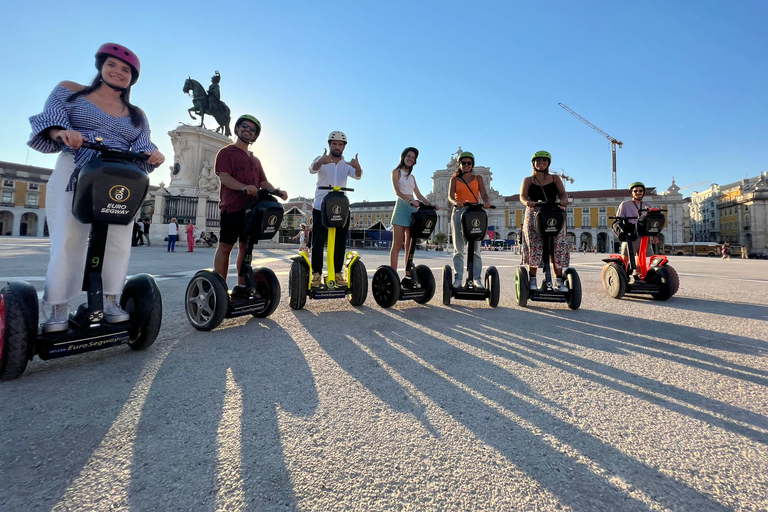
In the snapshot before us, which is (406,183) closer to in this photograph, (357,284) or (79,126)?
(357,284)

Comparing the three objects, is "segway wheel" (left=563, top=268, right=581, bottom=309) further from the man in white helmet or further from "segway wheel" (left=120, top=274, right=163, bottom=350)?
"segway wheel" (left=120, top=274, right=163, bottom=350)

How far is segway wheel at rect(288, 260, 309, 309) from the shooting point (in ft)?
10.7

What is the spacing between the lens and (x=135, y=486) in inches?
33.8

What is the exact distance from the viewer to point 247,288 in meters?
2.79

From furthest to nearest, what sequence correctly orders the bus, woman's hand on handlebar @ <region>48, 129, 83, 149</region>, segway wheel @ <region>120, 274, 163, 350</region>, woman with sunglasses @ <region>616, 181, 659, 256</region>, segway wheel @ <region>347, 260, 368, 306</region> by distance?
the bus < woman with sunglasses @ <region>616, 181, 659, 256</region> < segway wheel @ <region>347, 260, 368, 306</region> < segway wheel @ <region>120, 274, 163, 350</region> < woman's hand on handlebar @ <region>48, 129, 83, 149</region>

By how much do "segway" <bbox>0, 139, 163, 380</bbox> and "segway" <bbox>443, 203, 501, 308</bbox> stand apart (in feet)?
8.80

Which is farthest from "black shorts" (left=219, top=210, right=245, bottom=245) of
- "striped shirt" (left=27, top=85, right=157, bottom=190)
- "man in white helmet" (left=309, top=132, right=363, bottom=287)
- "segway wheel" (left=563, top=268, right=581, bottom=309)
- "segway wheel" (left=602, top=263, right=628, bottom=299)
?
"segway wheel" (left=602, top=263, right=628, bottom=299)

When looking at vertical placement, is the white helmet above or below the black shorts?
above

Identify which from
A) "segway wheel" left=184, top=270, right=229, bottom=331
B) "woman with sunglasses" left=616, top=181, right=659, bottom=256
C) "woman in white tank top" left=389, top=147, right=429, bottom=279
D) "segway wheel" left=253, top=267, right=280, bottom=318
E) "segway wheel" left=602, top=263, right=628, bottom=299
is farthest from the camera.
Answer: "woman with sunglasses" left=616, top=181, right=659, bottom=256

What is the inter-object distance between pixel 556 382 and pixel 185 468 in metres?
1.52

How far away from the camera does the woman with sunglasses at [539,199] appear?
3.73 meters

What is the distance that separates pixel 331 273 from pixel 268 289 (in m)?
0.73

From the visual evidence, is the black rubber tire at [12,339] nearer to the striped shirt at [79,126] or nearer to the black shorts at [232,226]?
the striped shirt at [79,126]

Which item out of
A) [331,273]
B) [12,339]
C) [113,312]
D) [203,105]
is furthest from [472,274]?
[203,105]
